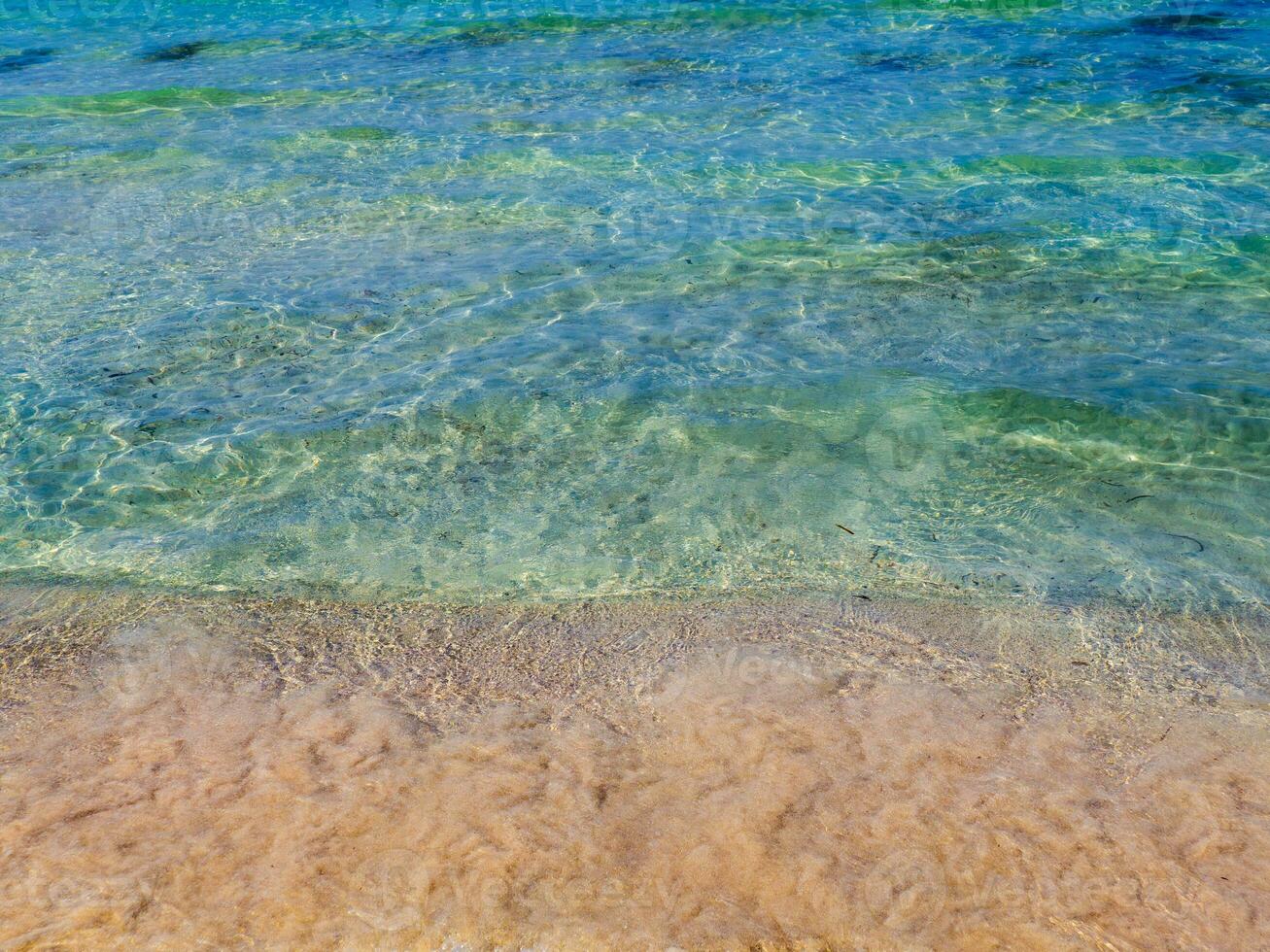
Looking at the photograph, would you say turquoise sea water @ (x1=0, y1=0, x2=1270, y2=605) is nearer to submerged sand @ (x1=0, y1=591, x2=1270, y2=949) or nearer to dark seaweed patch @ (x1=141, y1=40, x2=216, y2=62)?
submerged sand @ (x1=0, y1=591, x2=1270, y2=949)

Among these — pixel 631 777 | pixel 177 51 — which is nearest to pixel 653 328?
pixel 631 777

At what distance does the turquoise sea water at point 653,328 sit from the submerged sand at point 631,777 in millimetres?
389

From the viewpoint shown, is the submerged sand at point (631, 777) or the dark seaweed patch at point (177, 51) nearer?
the submerged sand at point (631, 777)

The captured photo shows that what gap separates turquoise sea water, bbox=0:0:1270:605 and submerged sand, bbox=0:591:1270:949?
1.28 feet

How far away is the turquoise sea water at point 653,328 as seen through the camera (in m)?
5.59

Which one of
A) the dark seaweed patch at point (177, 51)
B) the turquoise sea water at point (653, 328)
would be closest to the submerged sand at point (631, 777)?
the turquoise sea water at point (653, 328)

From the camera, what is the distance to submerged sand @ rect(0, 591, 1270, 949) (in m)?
3.41

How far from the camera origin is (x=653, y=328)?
304 inches

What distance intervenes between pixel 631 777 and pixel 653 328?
4.33 meters

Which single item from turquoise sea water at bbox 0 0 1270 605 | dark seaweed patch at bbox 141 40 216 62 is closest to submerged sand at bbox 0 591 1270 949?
turquoise sea water at bbox 0 0 1270 605

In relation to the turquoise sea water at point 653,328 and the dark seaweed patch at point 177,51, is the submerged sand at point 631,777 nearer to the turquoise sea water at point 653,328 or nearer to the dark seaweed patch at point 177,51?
the turquoise sea water at point 653,328

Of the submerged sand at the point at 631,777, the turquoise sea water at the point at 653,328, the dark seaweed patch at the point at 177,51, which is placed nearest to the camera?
the submerged sand at the point at 631,777

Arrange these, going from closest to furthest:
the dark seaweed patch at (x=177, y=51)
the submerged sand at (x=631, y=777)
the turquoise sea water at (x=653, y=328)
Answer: the submerged sand at (x=631, y=777) < the turquoise sea water at (x=653, y=328) < the dark seaweed patch at (x=177, y=51)

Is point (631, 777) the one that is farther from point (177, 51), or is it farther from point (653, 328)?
point (177, 51)
